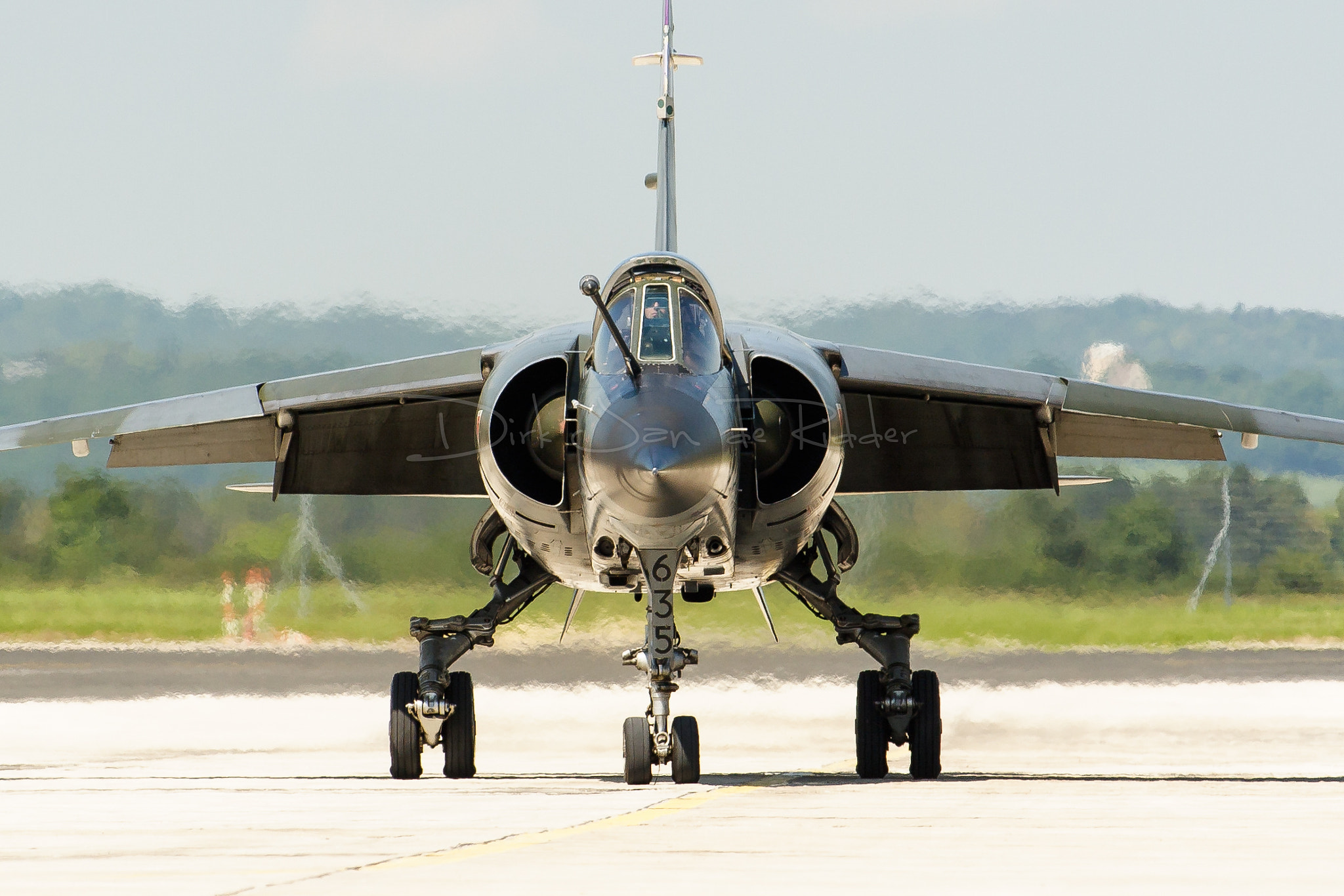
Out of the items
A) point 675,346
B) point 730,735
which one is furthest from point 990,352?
point 675,346

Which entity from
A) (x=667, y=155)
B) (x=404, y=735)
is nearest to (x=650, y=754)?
(x=404, y=735)

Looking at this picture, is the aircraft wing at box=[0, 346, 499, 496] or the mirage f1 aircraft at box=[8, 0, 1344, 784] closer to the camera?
the mirage f1 aircraft at box=[8, 0, 1344, 784]

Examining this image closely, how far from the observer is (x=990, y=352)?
803 inches

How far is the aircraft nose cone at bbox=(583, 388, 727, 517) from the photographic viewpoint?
27.9 feet

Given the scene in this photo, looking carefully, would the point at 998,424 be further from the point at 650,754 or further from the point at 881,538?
the point at 881,538

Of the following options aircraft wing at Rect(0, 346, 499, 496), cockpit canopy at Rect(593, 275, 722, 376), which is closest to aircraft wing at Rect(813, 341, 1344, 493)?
cockpit canopy at Rect(593, 275, 722, 376)

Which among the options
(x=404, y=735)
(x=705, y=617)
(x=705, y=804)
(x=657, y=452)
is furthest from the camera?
(x=705, y=617)

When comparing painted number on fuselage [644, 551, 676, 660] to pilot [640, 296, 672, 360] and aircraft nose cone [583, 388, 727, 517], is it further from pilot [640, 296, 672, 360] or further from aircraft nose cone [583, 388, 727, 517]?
pilot [640, 296, 672, 360]

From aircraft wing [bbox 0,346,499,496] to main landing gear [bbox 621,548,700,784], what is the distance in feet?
8.08

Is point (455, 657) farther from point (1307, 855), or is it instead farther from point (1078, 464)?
point (1078, 464)

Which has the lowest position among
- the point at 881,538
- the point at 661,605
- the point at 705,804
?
the point at 705,804

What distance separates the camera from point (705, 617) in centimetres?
1680

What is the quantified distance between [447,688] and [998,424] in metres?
4.25

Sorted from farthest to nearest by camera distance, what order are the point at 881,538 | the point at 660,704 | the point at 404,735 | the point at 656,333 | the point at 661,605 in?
1. the point at 881,538
2. the point at 404,735
3. the point at 661,605
4. the point at 656,333
5. the point at 660,704
